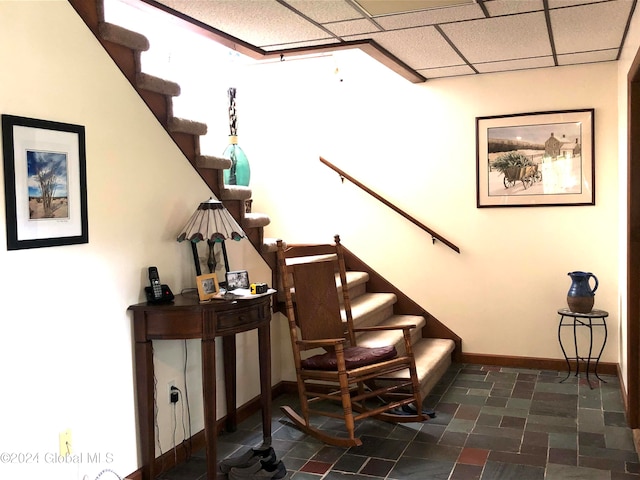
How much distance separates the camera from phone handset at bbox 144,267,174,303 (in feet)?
9.93

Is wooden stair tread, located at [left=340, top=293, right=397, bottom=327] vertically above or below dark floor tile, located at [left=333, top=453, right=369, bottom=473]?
above

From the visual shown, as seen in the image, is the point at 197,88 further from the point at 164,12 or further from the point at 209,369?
the point at 209,369

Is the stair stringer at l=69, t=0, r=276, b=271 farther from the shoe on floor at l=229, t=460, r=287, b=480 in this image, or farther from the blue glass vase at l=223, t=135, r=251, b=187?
the shoe on floor at l=229, t=460, r=287, b=480

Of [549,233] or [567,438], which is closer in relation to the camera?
[567,438]

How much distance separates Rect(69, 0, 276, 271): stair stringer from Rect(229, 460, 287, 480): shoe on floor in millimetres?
1436

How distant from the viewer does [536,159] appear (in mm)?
4812

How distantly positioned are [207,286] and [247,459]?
35.4 inches

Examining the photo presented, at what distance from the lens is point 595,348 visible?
474 centimetres

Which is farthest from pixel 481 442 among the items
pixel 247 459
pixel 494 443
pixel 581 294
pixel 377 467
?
pixel 581 294

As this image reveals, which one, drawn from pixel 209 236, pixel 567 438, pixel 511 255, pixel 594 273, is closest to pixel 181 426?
pixel 209 236

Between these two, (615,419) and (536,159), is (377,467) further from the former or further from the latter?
(536,159)

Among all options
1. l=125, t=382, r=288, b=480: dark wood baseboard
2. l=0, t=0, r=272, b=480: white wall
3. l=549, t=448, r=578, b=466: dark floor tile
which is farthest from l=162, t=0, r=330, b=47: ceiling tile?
l=549, t=448, r=578, b=466: dark floor tile

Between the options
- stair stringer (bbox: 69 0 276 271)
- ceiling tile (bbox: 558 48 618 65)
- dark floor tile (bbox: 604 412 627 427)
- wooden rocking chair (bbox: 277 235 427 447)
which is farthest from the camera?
ceiling tile (bbox: 558 48 618 65)

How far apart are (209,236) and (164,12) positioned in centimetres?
114
